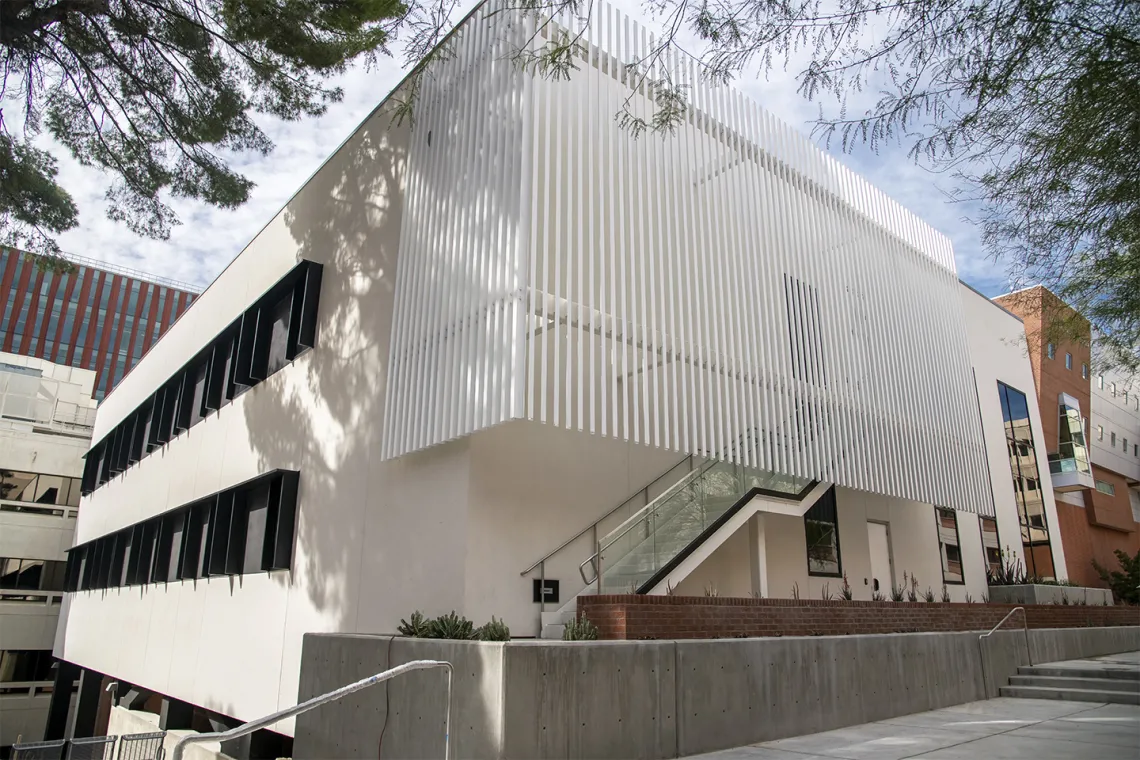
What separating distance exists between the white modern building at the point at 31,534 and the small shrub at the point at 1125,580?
38.5 m

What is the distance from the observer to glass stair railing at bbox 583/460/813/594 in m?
9.46

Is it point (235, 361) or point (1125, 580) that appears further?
point (1125, 580)

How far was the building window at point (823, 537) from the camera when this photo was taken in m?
13.8

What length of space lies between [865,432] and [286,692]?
9703 millimetres

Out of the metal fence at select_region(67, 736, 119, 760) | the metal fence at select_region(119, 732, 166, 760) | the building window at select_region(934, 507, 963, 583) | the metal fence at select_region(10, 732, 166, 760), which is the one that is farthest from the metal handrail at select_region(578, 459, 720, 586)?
the metal fence at select_region(67, 736, 119, 760)

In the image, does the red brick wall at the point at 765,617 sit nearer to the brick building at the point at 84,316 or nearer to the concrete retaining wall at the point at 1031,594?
the concrete retaining wall at the point at 1031,594

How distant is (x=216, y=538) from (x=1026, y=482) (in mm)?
20952

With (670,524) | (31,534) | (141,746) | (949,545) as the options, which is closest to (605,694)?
(670,524)

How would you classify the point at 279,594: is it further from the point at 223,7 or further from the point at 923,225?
the point at 923,225

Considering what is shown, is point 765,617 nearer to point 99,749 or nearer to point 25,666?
point 99,749

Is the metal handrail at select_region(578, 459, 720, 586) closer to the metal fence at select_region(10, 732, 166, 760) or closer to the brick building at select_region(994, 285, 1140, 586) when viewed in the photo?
the metal fence at select_region(10, 732, 166, 760)

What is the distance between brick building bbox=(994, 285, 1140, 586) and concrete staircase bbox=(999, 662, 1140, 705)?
10.0 metres

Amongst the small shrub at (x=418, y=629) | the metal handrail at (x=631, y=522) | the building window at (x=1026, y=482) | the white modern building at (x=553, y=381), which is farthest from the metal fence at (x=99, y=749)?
the building window at (x=1026, y=482)

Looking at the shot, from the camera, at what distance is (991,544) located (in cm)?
1914
